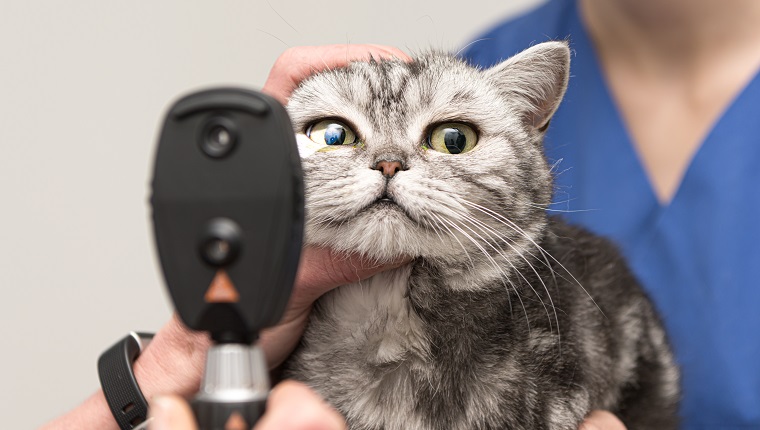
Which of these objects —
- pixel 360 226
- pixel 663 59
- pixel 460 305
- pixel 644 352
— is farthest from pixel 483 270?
pixel 663 59

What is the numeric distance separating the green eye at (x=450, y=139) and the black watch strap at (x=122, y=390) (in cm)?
39

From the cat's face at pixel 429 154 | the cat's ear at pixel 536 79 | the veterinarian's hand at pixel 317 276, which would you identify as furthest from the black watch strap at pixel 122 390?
the cat's ear at pixel 536 79

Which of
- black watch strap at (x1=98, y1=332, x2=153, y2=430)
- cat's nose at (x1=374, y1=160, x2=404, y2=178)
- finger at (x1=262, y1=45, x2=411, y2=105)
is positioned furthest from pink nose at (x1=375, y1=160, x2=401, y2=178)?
black watch strap at (x1=98, y1=332, x2=153, y2=430)

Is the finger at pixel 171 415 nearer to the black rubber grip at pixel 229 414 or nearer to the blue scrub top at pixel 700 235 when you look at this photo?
the black rubber grip at pixel 229 414

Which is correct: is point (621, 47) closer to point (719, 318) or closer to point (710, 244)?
point (710, 244)

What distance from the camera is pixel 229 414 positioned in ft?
1.08

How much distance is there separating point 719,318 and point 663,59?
477mm

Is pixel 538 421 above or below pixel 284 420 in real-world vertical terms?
below

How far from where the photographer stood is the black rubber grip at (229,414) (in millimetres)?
328

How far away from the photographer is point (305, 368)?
2.36 feet

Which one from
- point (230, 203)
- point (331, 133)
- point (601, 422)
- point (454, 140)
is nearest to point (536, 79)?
point (454, 140)

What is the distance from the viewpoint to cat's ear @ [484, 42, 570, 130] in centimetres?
78

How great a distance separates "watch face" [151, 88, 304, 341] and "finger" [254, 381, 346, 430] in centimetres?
4

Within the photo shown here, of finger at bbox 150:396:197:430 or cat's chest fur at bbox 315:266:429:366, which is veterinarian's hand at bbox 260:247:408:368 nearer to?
cat's chest fur at bbox 315:266:429:366
